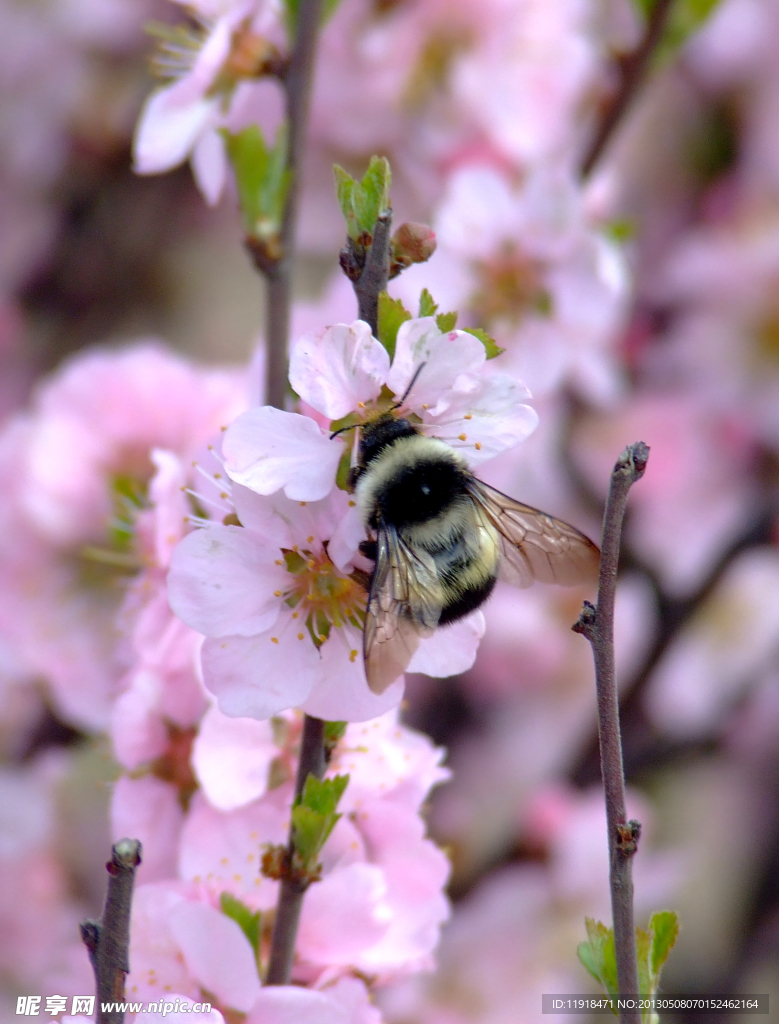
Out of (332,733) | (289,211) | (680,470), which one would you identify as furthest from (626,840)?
(680,470)

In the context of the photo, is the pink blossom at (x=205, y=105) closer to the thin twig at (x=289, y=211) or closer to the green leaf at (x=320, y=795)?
the thin twig at (x=289, y=211)

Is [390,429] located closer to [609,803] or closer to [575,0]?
[609,803]

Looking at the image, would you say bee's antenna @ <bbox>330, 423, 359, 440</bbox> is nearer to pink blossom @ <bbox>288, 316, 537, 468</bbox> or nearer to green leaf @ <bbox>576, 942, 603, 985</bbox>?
pink blossom @ <bbox>288, 316, 537, 468</bbox>

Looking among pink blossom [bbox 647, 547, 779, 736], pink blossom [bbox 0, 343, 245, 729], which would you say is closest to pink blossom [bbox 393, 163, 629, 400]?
pink blossom [bbox 0, 343, 245, 729]

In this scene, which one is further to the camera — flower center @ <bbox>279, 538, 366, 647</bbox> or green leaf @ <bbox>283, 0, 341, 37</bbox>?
green leaf @ <bbox>283, 0, 341, 37</bbox>

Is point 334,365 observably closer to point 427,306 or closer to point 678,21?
point 427,306

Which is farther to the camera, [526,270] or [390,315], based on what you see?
[526,270]
